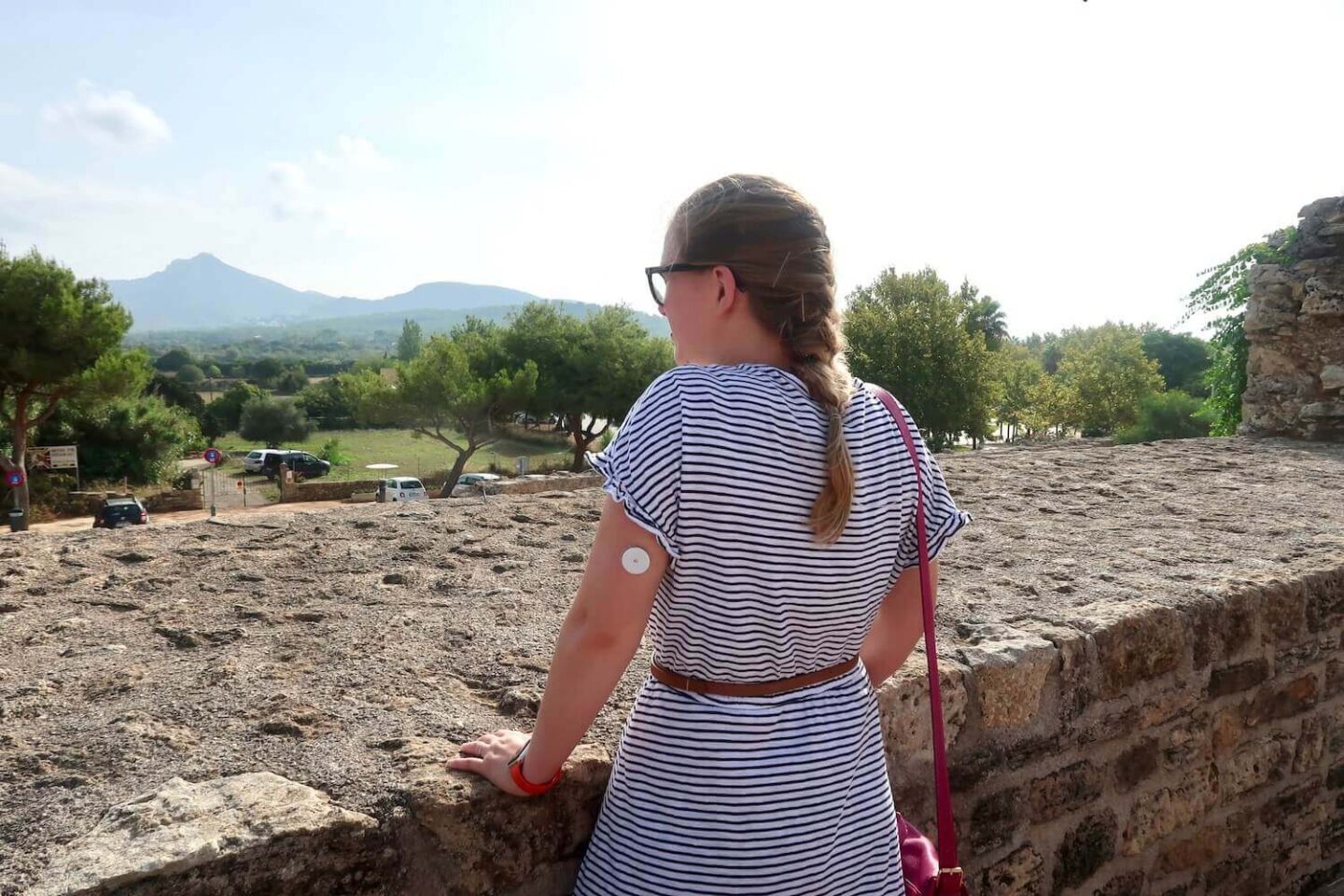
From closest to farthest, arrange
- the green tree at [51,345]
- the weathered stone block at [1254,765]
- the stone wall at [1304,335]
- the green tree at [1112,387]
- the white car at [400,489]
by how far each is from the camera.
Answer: the weathered stone block at [1254,765] → the stone wall at [1304,335] → the green tree at [51,345] → the white car at [400,489] → the green tree at [1112,387]

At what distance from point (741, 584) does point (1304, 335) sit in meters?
7.17

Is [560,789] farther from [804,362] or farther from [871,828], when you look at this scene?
[804,362]

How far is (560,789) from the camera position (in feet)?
4.99

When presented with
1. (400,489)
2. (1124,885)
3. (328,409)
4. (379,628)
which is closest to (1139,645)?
(1124,885)

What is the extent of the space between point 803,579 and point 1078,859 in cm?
159

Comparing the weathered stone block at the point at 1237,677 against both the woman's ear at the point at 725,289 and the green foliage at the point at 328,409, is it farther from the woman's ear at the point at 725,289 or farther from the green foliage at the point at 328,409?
the green foliage at the point at 328,409

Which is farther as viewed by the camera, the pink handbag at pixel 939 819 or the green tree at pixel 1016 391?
the green tree at pixel 1016 391

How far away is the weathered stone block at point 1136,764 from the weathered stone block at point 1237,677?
284 millimetres

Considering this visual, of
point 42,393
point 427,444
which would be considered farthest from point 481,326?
point 42,393

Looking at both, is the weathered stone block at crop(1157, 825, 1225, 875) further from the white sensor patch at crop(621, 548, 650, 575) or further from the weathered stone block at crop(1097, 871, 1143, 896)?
the white sensor patch at crop(621, 548, 650, 575)

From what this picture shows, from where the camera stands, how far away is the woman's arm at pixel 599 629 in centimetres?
118

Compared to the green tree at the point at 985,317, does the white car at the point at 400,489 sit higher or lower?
lower

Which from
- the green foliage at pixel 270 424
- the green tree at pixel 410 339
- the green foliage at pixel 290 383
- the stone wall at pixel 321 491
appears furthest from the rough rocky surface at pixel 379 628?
the green tree at pixel 410 339

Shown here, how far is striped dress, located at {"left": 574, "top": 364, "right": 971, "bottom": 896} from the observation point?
1.19 m
